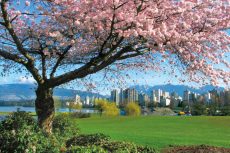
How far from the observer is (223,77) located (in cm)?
1717

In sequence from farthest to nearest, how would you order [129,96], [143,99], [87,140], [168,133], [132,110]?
[143,99]
[129,96]
[132,110]
[168,133]
[87,140]

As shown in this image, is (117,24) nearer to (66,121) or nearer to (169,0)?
(169,0)

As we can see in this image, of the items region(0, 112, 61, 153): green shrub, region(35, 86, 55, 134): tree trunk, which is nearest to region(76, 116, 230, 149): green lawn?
region(35, 86, 55, 134): tree trunk

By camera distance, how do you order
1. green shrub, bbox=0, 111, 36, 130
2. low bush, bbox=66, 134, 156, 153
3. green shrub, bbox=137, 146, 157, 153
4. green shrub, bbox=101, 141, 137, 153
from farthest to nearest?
green shrub, bbox=0, 111, 36, 130, green shrub, bbox=137, 146, 157, 153, green shrub, bbox=101, 141, 137, 153, low bush, bbox=66, 134, 156, 153

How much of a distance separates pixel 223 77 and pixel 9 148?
28.9 ft

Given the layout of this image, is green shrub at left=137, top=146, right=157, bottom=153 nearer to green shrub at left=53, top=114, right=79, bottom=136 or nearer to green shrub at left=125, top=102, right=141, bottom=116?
green shrub at left=53, top=114, right=79, bottom=136

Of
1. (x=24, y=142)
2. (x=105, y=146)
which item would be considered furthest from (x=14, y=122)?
(x=105, y=146)

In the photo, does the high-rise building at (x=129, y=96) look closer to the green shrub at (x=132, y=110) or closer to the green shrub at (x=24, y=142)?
the green shrub at (x=132, y=110)

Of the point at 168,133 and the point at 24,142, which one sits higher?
the point at 24,142

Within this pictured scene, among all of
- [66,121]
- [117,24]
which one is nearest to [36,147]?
[117,24]

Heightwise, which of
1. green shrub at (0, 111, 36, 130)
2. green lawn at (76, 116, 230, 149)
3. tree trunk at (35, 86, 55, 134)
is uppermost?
tree trunk at (35, 86, 55, 134)

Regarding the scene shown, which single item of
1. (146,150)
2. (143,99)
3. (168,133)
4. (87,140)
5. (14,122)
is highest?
(143,99)

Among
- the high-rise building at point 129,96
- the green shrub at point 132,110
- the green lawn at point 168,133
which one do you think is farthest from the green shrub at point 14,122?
the green shrub at point 132,110

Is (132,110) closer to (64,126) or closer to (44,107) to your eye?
(64,126)
